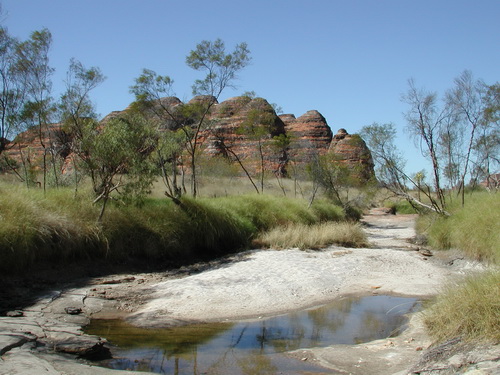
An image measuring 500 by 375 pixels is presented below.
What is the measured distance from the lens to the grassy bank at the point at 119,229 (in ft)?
33.8

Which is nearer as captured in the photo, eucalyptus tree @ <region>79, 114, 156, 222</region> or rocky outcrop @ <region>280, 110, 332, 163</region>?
eucalyptus tree @ <region>79, 114, 156, 222</region>

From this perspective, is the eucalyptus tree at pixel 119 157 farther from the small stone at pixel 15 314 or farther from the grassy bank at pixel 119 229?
the small stone at pixel 15 314

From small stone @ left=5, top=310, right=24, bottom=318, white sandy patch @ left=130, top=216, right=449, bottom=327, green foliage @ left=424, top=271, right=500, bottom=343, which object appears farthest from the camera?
white sandy patch @ left=130, top=216, right=449, bottom=327

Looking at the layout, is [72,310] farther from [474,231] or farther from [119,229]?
[474,231]

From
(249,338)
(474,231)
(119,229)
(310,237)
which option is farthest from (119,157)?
(474,231)

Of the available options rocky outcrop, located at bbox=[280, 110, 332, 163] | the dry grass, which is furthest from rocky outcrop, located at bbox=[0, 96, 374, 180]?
rocky outcrop, located at bbox=[280, 110, 332, 163]

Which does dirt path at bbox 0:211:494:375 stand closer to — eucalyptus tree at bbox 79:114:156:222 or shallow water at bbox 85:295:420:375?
shallow water at bbox 85:295:420:375

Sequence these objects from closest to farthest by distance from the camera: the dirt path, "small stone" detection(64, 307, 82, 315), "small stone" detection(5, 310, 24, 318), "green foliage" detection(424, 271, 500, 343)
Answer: "green foliage" detection(424, 271, 500, 343), the dirt path, "small stone" detection(5, 310, 24, 318), "small stone" detection(64, 307, 82, 315)

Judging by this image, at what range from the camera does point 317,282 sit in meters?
11.5

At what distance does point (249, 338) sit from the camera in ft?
24.4

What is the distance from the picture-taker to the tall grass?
40.6 ft

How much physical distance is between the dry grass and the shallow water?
268 inches

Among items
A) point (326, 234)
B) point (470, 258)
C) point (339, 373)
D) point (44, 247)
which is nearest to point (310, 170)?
point (326, 234)

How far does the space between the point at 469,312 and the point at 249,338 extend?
3.32m
